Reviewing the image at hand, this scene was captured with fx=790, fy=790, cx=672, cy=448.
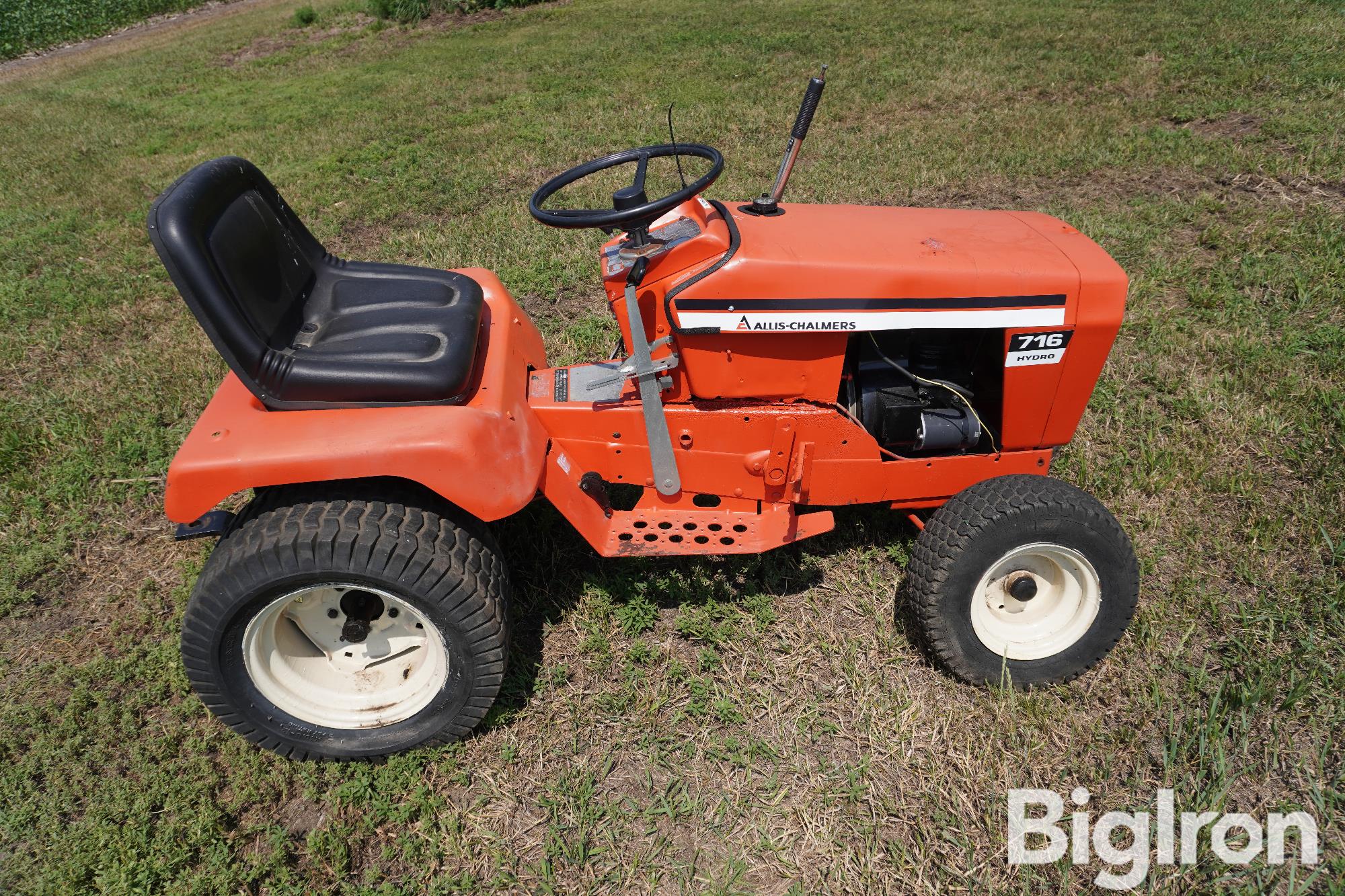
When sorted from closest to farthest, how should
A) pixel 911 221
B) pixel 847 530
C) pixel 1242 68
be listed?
1. pixel 911 221
2. pixel 847 530
3. pixel 1242 68

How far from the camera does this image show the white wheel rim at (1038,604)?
7.72 feet

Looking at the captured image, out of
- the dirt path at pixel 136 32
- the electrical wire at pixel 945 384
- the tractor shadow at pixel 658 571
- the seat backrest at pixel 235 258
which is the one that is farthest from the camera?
the dirt path at pixel 136 32

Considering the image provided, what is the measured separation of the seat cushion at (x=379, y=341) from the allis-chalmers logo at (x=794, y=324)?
0.80 m

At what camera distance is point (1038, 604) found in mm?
2504

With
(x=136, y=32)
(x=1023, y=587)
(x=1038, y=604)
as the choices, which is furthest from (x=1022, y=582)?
(x=136, y=32)

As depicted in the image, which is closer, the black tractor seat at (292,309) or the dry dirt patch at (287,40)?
the black tractor seat at (292,309)

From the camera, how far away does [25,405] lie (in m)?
3.93

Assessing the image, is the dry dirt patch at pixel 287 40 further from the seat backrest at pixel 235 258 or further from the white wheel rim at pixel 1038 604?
the white wheel rim at pixel 1038 604

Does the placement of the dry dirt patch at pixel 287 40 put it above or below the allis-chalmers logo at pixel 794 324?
below

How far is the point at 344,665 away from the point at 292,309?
3.59 feet

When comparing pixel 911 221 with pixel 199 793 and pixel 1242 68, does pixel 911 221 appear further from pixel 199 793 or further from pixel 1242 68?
pixel 1242 68

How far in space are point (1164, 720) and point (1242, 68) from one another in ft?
24.7

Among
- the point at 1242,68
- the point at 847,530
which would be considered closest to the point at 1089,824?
the point at 847,530

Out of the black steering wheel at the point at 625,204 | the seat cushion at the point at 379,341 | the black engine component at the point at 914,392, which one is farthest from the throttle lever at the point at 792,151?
the seat cushion at the point at 379,341
